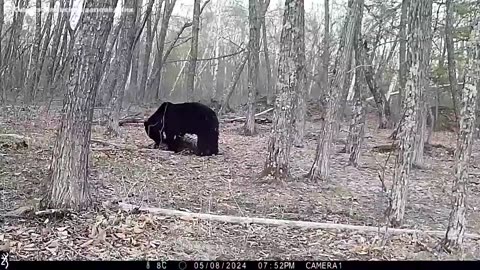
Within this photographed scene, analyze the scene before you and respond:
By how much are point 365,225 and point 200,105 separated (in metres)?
2.58

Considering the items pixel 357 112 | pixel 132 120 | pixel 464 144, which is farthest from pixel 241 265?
pixel 132 120

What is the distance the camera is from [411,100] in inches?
129

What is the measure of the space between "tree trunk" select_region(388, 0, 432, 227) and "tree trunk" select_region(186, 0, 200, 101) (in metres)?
2.92

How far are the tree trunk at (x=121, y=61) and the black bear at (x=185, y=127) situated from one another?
40cm

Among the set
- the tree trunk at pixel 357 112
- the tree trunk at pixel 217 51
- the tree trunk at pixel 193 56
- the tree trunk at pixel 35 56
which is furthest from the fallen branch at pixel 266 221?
the tree trunk at pixel 217 51

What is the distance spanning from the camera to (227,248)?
2877 mm

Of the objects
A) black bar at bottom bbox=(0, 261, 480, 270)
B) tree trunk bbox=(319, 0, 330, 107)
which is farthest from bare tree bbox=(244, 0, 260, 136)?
black bar at bottom bbox=(0, 261, 480, 270)

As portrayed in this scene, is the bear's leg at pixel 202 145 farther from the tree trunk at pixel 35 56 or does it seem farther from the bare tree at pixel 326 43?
the tree trunk at pixel 35 56

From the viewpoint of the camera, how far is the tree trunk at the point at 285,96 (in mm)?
4430

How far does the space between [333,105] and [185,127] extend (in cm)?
157

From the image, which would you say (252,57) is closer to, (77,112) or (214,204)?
(214,204)

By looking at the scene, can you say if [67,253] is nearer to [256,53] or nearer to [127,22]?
[127,22]

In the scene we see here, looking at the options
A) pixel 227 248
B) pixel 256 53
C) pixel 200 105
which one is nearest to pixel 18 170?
pixel 227 248

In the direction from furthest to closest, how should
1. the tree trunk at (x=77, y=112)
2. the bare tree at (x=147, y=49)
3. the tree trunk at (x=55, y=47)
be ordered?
the bare tree at (x=147, y=49), the tree trunk at (x=55, y=47), the tree trunk at (x=77, y=112)
